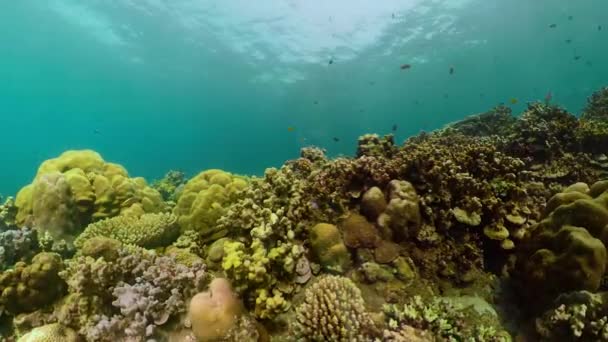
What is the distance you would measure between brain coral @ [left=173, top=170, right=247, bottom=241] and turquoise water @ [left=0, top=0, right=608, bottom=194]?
12971 millimetres

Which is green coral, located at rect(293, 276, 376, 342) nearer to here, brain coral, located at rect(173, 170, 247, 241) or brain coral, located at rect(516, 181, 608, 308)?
brain coral, located at rect(516, 181, 608, 308)

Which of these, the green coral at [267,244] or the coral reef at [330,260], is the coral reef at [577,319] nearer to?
the coral reef at [330,260]

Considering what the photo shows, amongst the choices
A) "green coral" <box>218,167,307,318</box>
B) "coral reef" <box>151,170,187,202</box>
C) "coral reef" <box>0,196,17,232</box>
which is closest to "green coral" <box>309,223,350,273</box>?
"green coral" <box>218,167,307,318</box>

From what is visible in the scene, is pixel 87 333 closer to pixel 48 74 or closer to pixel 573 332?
pixel 573 332

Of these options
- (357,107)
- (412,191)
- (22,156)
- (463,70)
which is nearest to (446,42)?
(463,70)

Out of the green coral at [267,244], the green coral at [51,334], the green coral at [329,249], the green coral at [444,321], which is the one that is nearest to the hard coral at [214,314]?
the green coral at [267,244]

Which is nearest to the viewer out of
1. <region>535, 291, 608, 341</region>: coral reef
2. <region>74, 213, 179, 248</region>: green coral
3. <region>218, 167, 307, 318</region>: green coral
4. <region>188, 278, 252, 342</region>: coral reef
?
<region>535, 291, 608, 341</region>: coral reef

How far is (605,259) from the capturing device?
4320mm

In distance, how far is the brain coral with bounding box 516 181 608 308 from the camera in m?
4.30

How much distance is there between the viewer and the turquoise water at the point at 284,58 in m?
39.2

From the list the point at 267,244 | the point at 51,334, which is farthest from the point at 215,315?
the point at 51,334

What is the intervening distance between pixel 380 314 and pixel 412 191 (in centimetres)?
231

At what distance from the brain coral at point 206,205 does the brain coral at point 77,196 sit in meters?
1.53

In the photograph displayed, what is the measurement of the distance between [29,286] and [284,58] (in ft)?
171
